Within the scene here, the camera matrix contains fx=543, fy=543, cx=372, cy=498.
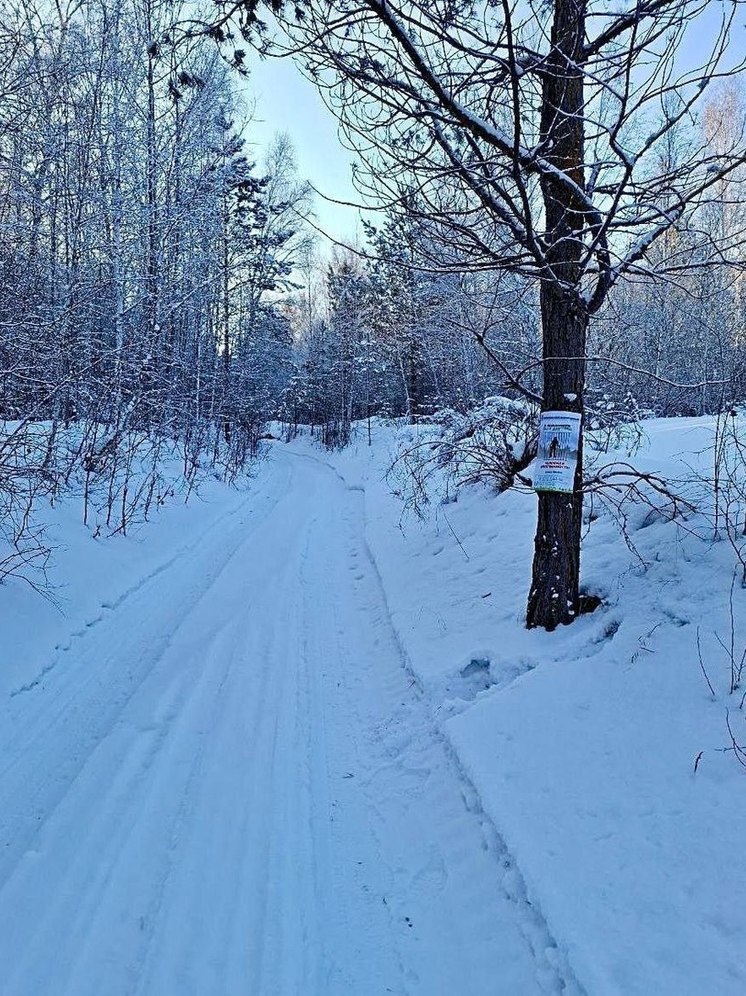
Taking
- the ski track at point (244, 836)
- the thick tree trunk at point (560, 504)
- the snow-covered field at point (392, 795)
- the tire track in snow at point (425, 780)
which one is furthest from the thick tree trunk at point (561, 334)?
the ski track at point (244, 836)

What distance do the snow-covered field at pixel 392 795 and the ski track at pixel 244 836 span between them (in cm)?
1

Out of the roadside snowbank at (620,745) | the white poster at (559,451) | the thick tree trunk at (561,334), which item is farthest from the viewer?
the white poster at (559,451)

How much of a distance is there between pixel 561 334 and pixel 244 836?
3.36 metres

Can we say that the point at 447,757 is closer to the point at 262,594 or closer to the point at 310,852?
the point at 310,852

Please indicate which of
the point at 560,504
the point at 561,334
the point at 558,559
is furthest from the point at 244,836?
the point at 561,334

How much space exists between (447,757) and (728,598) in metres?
1.76

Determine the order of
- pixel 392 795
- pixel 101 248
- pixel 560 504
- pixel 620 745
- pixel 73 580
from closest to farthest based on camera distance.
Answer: pixel 620 745 → pixel 392 795 → pixel 560 504 → pixel 73 580 → pixel 101 248

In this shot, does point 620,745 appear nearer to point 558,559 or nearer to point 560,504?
point 558,559

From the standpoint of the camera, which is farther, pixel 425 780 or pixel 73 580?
pixel 73 580

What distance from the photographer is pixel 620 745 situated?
2.52m

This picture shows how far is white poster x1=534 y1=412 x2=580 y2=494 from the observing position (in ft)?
11.2

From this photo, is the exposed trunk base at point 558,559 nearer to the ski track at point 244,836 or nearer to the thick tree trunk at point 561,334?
the thick tree trunk at point 561,334

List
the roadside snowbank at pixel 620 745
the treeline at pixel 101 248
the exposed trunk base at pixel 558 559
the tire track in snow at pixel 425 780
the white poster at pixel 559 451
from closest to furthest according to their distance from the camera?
the roadside snowbank at pixel 620 745 < the tire track in snow at pixel 425 780 < the white poster at pixel 559 451 < the exposed trunk base at pixel 558 559 < the treeline at pixel 101 248

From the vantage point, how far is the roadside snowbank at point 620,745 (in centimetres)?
179
